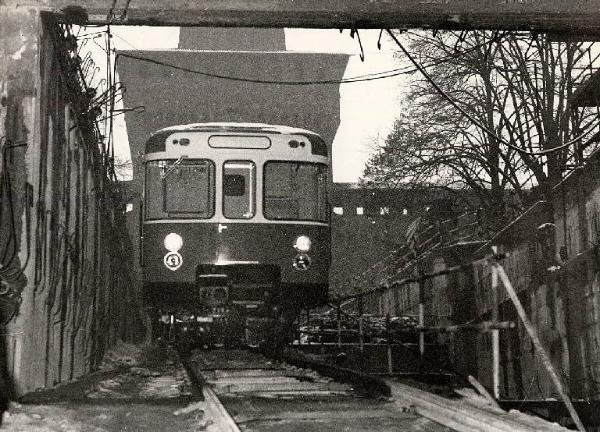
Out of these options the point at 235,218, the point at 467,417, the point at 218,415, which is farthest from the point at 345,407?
the point at 235,218

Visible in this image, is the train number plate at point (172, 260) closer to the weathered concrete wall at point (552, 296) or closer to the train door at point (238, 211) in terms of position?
the train door at point (238, 211)

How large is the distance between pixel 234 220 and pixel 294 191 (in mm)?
1070

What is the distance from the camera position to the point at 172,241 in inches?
547

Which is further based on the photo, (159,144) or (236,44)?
(236,44)

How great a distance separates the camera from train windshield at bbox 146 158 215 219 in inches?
552

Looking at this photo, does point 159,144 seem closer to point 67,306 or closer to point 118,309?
point 67,306

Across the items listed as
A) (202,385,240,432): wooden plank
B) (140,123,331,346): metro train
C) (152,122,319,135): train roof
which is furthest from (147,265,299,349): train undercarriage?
(202,385,240,432): wooden plank

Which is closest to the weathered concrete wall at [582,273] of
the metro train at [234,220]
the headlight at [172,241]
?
the metro train at [234,220]

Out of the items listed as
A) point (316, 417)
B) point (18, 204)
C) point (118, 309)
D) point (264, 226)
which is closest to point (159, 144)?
point (264, 226)

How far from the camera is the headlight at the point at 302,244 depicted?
1413 cm

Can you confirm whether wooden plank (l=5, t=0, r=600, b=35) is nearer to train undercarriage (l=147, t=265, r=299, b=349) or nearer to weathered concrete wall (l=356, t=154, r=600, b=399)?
weathered concrete wall (l=356, t=154, r=600, b=399)

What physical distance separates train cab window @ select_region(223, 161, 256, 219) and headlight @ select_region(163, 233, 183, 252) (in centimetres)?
84

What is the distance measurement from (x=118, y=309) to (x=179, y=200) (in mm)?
14911

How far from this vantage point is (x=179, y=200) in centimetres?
1407
